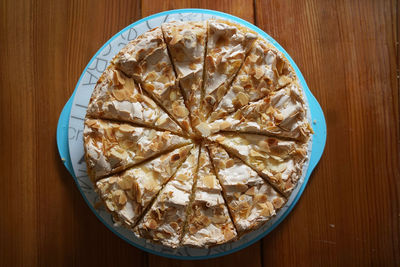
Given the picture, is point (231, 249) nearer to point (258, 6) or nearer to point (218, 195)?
point (218, 195)

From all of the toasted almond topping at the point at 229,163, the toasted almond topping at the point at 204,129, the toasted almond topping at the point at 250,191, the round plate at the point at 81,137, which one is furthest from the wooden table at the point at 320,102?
the toasted almond topping at the point at 204,129

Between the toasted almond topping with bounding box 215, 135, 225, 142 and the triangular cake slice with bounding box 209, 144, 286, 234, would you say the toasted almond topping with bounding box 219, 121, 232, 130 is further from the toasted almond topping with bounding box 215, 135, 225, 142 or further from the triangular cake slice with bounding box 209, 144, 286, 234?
the triangular cake slice with bounding box 209, 144, 286, 234

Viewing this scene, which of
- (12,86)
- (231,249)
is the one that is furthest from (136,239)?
(12,86)

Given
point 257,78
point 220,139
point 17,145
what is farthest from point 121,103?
point 17,145

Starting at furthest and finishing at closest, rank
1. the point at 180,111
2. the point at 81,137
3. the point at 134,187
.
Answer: the point at 81,137
the point at 180,111
the point at 134,187

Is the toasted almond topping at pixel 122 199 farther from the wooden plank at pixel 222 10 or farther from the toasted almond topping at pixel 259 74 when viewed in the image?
the toasted almond topping at pixel 259 74

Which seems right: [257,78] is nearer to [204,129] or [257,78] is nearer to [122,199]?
[204,129]
